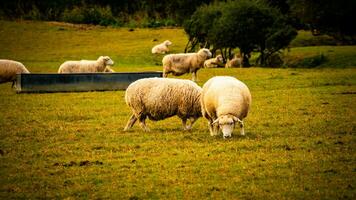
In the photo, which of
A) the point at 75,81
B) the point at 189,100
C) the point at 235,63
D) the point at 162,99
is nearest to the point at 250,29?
the point at 235,63

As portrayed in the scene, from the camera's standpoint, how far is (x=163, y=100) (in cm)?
1554

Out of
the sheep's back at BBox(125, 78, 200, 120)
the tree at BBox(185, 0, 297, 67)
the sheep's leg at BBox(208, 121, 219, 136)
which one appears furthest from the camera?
the tree at BBox(185, 0, 297, 67)

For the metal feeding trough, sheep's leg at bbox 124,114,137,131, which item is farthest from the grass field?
the metal feeding trough

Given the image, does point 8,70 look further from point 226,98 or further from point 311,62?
point 311,62

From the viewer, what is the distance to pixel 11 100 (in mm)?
23438

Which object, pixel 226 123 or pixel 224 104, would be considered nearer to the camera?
pixel 226 123

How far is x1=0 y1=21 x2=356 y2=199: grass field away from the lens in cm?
1002

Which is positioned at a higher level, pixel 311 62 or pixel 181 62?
pixel 181 62

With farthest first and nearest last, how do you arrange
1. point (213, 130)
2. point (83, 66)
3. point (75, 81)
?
point (83, 66), point (75, 81), point (213, 130)

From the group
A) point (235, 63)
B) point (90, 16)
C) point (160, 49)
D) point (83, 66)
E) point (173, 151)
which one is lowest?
point (90, 16)

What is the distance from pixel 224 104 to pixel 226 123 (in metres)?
0.54

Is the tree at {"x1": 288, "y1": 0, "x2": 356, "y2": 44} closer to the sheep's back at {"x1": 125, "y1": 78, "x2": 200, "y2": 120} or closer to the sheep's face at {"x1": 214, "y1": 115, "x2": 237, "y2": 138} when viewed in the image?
the sheep's back at {"x1": 125, "y1": 78, "x2": 200, "y2": 120}

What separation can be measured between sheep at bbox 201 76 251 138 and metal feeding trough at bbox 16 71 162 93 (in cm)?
1115

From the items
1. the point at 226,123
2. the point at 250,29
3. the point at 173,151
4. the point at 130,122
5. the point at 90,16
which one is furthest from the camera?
the point at 90,16
